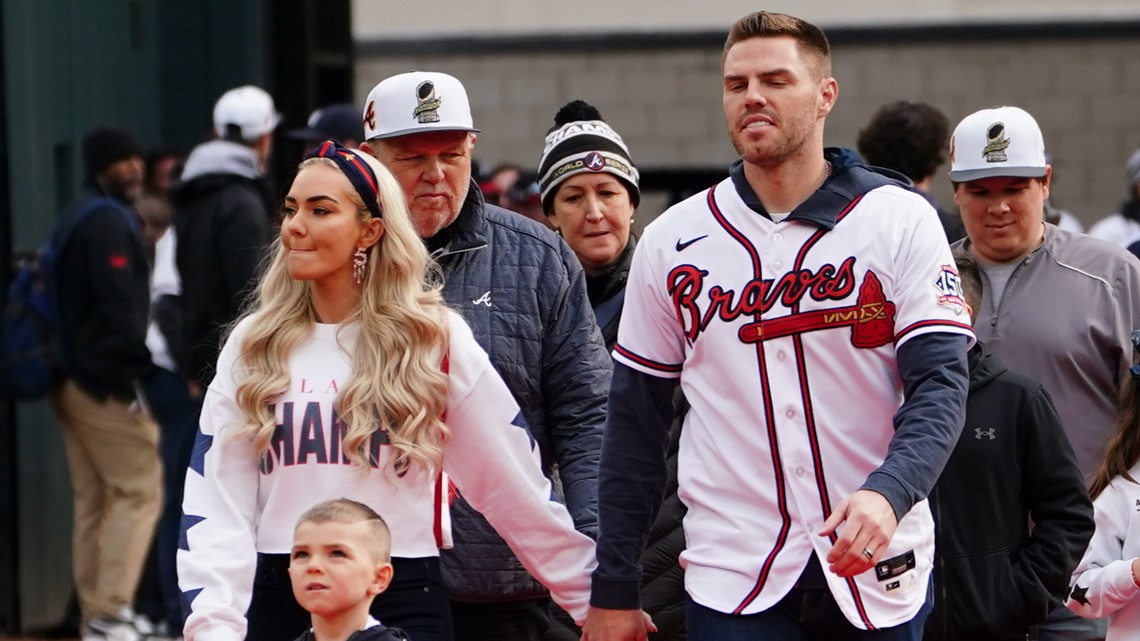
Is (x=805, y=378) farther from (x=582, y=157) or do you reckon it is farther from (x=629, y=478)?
(x=582, y=157)

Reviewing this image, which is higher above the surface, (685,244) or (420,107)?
(420,107)

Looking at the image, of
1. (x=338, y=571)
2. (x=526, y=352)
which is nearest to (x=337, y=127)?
(x=526, y=352)

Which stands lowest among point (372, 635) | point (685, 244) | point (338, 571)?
point (372, 635)

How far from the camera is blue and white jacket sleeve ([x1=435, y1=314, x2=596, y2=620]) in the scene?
476 centimetres

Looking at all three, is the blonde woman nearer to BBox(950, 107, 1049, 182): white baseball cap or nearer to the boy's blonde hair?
the boy's blonde hair

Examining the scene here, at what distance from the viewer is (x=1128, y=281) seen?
6.18 m

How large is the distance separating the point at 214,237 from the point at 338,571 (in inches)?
174

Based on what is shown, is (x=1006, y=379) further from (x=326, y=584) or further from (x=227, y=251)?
(x=227, y=251)

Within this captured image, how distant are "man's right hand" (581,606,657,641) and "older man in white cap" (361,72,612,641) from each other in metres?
0.50

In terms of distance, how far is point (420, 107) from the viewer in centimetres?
535

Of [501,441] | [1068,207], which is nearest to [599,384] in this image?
[501,441]

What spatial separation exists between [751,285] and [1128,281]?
2.12 metres

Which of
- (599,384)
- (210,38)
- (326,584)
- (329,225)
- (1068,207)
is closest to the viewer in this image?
(326,584)

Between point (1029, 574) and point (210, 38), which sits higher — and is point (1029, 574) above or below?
below
